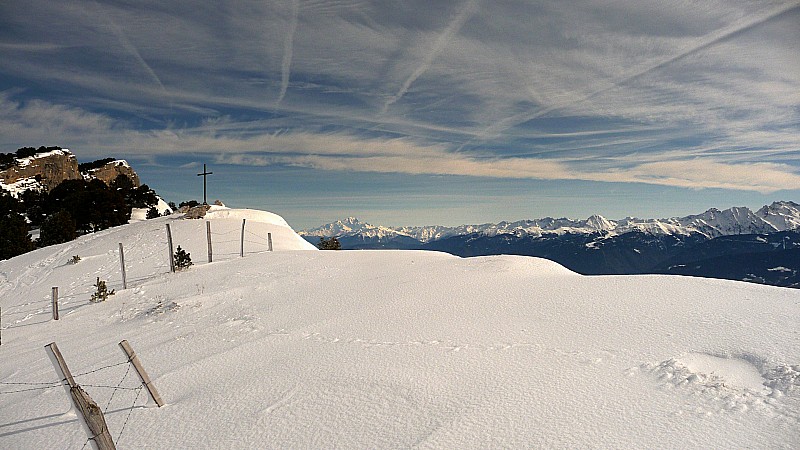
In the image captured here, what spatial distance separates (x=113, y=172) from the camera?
302 ft

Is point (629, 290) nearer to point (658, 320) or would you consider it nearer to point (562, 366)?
point (658, 320)

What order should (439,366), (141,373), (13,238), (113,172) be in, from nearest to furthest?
1. (141,373)
2. (439,366)
3. (13,238)
4. (113,172)

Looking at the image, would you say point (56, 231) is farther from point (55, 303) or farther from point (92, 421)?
point (92, 421)

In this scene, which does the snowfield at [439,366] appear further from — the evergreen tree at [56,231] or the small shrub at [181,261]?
the evergreen tree at [56,231]

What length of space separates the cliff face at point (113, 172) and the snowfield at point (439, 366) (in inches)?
3512

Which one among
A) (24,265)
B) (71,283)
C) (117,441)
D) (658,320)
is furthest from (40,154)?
(658,320)

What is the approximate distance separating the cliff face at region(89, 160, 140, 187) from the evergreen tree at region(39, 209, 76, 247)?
4911cm

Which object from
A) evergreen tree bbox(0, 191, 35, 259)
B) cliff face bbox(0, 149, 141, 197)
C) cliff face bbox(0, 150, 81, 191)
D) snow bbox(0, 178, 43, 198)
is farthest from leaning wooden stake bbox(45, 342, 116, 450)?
cliff face bbox(0, 150, 81, 191)

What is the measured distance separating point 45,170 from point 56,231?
53.1 m

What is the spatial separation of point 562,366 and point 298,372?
17.6 ft

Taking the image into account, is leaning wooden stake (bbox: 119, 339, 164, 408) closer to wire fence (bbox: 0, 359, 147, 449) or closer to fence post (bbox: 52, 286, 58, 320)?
wire fence (bbox: 0, 359, 147, 449)

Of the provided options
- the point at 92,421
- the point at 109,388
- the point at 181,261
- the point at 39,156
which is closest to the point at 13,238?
the point at 181,261

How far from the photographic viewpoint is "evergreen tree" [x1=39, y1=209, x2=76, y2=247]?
44125mm

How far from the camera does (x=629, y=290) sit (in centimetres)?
1217
